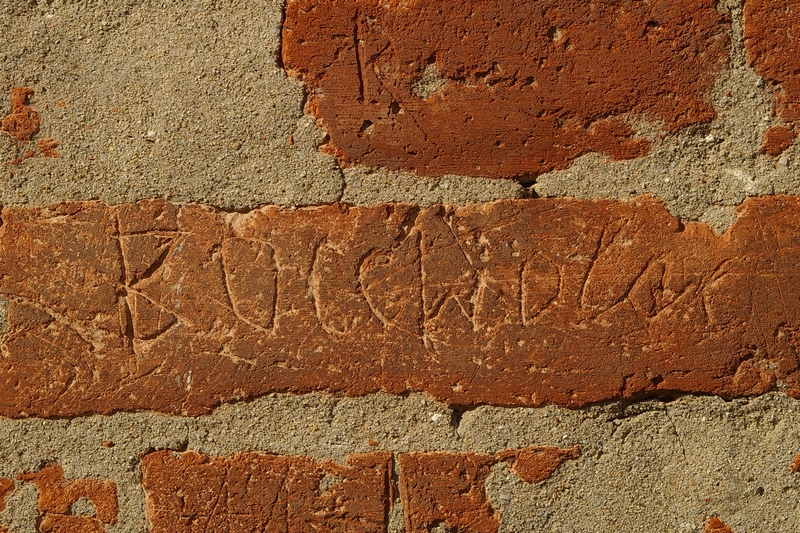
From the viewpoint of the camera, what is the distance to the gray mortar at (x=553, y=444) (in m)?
1.24

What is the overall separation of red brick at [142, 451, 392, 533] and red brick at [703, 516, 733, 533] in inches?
21.7

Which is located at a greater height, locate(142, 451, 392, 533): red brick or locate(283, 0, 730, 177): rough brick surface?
locate(283, 0, 730, 177): rough brick surface

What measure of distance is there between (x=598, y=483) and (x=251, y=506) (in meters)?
0.61

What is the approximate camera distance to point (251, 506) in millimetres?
1289

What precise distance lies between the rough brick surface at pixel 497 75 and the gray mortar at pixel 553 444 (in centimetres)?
44

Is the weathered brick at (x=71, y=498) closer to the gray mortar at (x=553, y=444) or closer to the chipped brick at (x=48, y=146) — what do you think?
the gray mortar at (x=553, y=444)

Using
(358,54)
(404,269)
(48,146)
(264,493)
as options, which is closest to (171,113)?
(48,146)

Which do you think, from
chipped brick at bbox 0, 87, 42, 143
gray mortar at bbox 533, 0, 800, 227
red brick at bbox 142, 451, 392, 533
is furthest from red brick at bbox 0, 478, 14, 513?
gray mortar at bbox 533, 0, 800, 227

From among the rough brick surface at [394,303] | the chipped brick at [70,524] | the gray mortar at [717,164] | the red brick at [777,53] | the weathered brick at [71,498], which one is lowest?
the chipped brick at [70,524]

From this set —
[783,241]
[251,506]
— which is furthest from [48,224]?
[783,241]

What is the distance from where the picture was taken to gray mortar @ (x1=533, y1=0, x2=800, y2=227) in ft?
4.08

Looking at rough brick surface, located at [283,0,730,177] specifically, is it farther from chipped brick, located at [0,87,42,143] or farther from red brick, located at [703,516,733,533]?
red brick, located at [703,516,733,533]

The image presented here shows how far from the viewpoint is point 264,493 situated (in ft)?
4.21

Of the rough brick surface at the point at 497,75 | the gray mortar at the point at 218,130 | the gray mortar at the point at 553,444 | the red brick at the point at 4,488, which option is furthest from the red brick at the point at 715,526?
the red brick at the point at 4,488
